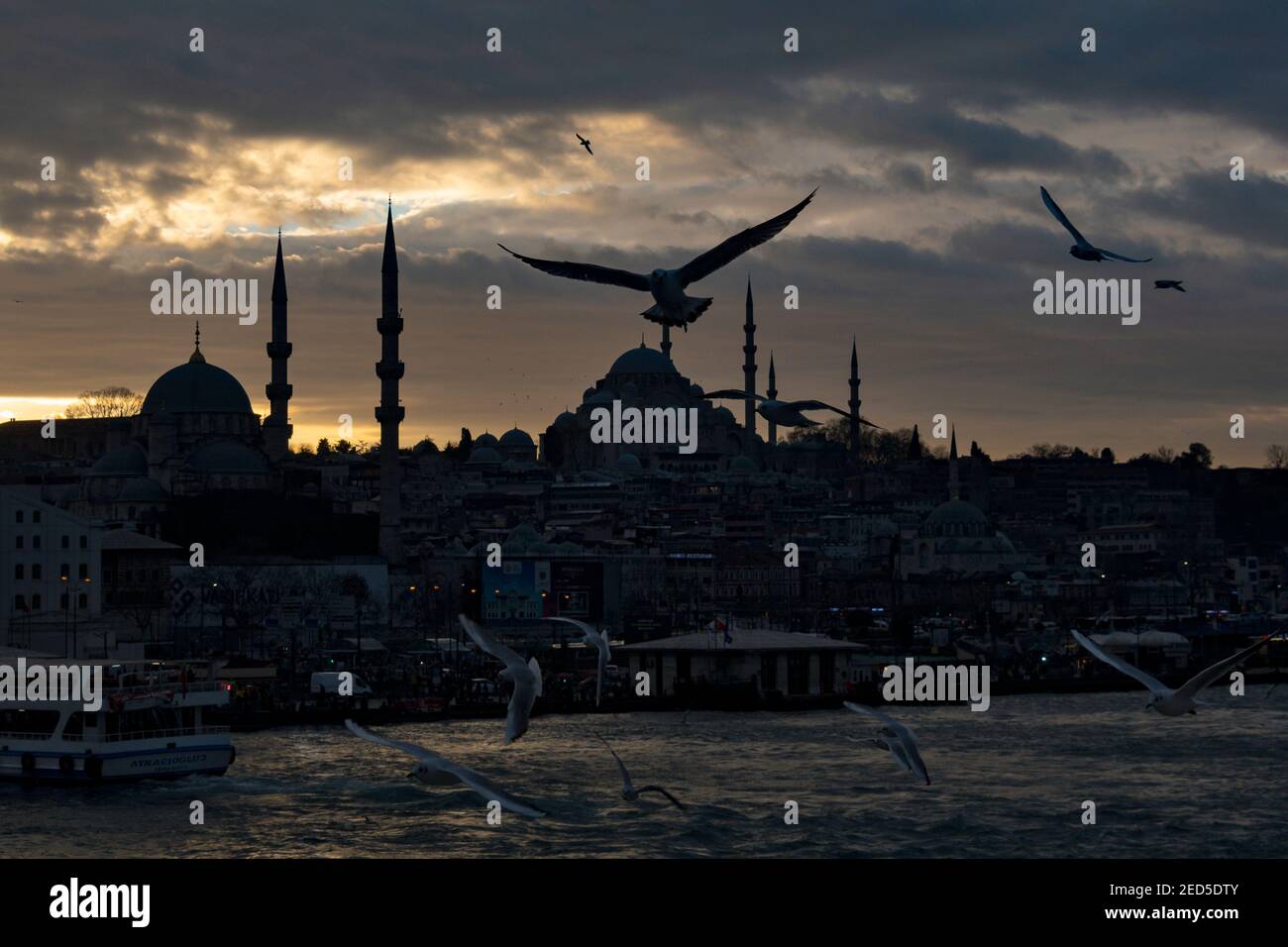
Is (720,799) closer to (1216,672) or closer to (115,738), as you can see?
(115,738)

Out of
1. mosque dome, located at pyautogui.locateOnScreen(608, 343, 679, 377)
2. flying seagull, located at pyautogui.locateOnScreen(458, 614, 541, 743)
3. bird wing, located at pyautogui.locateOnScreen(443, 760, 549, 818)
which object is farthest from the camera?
mosque dome, located at pyautogui.locateOnScreen(608, 343, 679, 377)

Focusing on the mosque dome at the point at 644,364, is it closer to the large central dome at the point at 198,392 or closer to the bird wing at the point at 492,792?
the large central dome at the point at 198,392

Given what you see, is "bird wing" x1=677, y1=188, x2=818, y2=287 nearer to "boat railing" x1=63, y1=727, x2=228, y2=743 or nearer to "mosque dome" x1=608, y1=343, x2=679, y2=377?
"boat railing" x1=63, y1=727, x2=228, y2=743

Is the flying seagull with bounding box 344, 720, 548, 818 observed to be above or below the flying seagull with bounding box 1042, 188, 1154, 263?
below

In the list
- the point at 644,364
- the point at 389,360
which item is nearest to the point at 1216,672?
the point at 389,360

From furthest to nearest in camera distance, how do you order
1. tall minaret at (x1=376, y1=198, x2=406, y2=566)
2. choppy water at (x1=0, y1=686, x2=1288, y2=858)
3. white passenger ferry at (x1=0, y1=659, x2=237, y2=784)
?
tall minaret at (x1=376, y1=198, x2=406, y2=566) → white passenger ferry at (x1=0, y1=659, x2=237, y2=784) → choppy water at (x1=0, y1=686, x2=1288, y2=858)

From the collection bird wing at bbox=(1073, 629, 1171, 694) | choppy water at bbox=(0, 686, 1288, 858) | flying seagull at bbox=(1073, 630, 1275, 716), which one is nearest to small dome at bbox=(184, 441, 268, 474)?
choppy water at bbox=(0, 686, 1288, 858)

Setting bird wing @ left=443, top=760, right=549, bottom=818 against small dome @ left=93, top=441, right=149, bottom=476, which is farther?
small dome @ left=93, top=441, right=149, bottom=476
